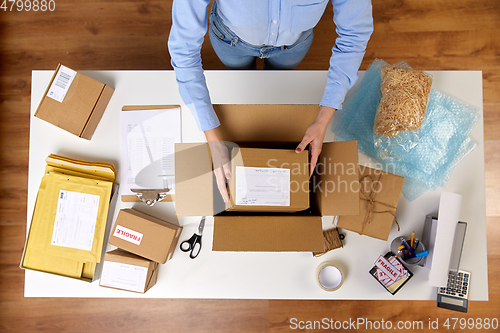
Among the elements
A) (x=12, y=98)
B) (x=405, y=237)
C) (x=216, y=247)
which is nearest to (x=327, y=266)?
(x=405, y=237)

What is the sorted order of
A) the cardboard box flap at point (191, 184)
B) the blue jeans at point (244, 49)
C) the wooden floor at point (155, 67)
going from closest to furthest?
the cardboard box flap at point (191, 184), the blue jeans at point (244, 49), the wooden floor at point (155, 67)

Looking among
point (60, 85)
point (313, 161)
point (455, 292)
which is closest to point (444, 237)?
A: point (455, 292)

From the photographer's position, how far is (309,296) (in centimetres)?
98

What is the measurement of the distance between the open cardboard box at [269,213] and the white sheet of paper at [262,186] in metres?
0.07

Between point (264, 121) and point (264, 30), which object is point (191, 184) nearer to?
point (264, 121)

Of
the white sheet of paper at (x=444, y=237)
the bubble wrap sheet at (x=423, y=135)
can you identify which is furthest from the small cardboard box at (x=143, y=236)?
the white sheet of paper at (x=444, y=237)

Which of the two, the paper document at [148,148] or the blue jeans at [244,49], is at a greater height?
the blue jeans at [244,49]

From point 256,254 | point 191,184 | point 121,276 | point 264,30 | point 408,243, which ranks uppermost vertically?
point 264,30

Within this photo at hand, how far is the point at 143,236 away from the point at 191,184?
32 cm

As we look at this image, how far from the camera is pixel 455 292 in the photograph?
946 mm

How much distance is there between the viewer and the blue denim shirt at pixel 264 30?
25.5 inches

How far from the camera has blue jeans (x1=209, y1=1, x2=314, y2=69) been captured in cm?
89

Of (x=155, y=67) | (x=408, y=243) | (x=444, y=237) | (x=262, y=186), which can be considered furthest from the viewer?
(x=155, y=67)

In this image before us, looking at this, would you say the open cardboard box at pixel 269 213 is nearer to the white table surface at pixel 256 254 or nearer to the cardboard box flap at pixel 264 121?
the cardboard box flap at pixel 264 121
